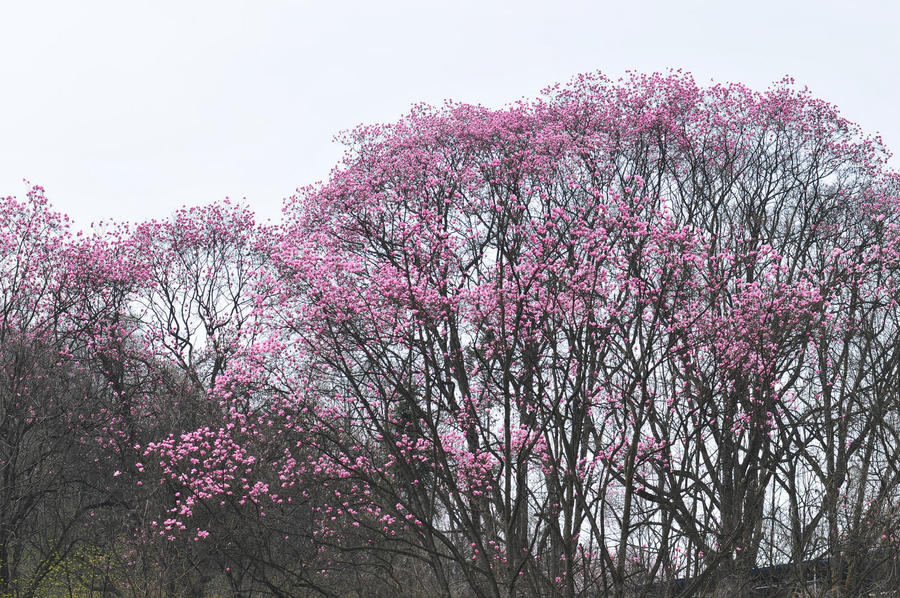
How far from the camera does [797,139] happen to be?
24438 millimetres

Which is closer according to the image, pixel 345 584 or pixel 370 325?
pixel 370 325

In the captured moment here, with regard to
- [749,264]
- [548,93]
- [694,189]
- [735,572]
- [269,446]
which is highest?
[548,93]

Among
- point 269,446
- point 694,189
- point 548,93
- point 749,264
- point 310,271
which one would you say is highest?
point 548,93

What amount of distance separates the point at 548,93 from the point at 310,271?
41.9 feet

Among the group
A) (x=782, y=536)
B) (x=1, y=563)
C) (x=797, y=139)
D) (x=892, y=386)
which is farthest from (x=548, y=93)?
(x=1, y=563)

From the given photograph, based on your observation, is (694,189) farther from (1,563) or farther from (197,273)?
(1,563)

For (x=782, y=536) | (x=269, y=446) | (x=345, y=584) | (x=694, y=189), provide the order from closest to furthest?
1. (x=782, y=536)
2. (x=269, y=446)
3. (x=345, y=584)
4. (x=694, y=189)

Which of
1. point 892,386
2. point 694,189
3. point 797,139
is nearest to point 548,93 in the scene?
point 694,189

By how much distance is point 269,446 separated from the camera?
808 inches

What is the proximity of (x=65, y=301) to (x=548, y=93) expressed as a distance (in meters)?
14.9

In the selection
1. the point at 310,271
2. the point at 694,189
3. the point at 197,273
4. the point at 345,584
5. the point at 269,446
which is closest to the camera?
the point at 310,271

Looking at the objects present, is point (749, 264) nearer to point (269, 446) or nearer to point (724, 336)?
point (724, 336)

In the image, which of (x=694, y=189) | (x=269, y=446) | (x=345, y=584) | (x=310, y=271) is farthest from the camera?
(x=694, y=189)

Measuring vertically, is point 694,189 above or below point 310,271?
above
